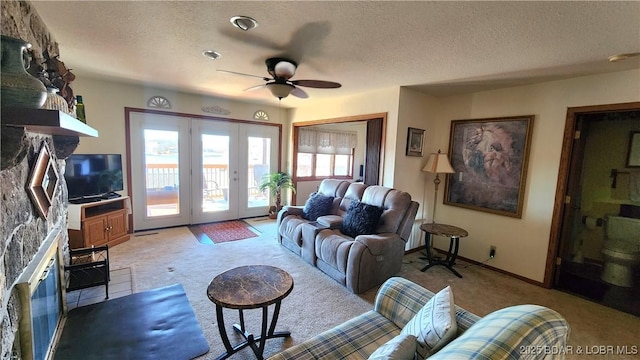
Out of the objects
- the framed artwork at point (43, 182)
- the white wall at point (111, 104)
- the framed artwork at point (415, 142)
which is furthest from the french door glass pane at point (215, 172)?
the framed artwork at point (415, 142)

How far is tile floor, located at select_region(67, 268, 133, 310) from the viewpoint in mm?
2539

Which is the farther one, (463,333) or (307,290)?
(307,290)

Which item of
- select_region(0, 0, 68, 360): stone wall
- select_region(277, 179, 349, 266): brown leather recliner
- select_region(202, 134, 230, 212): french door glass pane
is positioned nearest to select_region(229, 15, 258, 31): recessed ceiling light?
select_region(0, 0, 68, 360): stone wall

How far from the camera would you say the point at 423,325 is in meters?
1.35

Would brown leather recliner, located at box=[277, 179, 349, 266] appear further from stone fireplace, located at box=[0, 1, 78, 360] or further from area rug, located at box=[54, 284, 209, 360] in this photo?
stone fireplace, located at box=[0, 1, 78, 360]

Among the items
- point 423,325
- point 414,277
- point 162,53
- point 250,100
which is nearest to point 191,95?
point 250,100

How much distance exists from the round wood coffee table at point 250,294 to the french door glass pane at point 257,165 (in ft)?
12.1

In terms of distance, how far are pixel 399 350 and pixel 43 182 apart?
97.4 inches

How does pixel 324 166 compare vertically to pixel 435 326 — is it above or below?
above

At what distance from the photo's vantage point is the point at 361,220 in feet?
10.3

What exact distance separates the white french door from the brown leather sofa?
204 cm

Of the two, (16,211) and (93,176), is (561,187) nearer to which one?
(16,211)

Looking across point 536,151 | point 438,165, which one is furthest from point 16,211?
point 536,151

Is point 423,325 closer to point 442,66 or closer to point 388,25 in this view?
point 388,25
